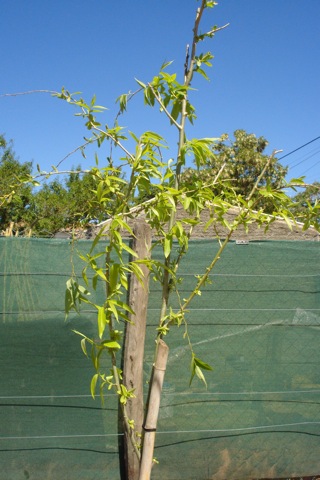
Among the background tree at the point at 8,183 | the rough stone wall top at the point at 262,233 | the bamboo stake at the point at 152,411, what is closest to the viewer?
the bamboo stake at the point at 152,411

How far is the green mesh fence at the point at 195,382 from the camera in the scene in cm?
367

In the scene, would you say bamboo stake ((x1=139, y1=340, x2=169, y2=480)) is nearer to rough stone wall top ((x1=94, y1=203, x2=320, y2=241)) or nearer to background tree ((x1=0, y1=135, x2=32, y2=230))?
rough stone wall top ((x1=94, y1=203, x2=320, y2=241))

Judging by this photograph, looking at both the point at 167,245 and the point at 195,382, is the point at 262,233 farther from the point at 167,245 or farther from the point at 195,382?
the point at 167,245

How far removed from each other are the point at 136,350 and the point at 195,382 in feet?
1.78

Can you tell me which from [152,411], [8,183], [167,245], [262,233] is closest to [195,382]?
[152,411]

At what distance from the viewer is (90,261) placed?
7.05ft

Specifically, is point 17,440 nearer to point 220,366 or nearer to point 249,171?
point 220,366

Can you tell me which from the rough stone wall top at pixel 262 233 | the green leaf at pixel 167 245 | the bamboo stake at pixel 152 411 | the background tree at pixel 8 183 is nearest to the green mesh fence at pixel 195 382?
the bamboo stake at pixel 152 411

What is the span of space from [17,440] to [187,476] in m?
1.15

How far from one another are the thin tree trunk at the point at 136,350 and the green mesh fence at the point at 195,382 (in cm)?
22

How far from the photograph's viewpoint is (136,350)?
3584mm

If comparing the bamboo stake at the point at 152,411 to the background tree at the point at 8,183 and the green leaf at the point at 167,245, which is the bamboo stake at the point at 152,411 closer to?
the green leaf at the point at 167,245

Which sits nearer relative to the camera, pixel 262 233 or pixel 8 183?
pixel 262 233

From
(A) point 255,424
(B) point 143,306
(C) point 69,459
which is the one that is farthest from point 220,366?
(C) point 69,459
